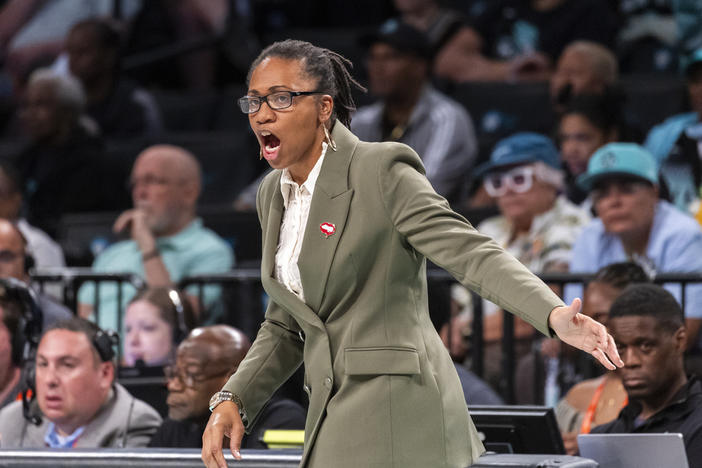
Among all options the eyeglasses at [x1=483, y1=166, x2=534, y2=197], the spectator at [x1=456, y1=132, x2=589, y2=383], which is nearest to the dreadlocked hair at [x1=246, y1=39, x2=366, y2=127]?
the spectator at [x1=456, y1=132, x2=589, y2=383]

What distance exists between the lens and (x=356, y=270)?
2.61 metres

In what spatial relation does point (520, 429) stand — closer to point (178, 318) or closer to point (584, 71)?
point (178, 318)

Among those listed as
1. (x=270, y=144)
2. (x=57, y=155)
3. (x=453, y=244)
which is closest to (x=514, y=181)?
(x=57, y=155)

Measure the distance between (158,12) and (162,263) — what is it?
395 cm

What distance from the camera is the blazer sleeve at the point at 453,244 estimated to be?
93.4 inches

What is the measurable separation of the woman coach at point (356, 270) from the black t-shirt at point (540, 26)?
578 cm

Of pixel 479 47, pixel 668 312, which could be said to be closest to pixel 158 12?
pixel 479 47

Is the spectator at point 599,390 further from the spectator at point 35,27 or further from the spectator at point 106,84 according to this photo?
the spectator at point 35,27

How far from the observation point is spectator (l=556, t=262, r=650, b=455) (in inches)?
189

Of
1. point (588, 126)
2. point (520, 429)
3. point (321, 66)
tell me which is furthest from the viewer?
point (588, 126)

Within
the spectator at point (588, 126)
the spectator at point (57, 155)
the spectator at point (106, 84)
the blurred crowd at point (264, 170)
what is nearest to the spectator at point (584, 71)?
the blurred crowd at point (264, 170)

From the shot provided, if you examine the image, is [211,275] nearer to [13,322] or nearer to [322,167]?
[13,322]

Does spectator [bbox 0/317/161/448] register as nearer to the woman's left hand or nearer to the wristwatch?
the wristwatch

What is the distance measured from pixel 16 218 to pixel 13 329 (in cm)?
223
